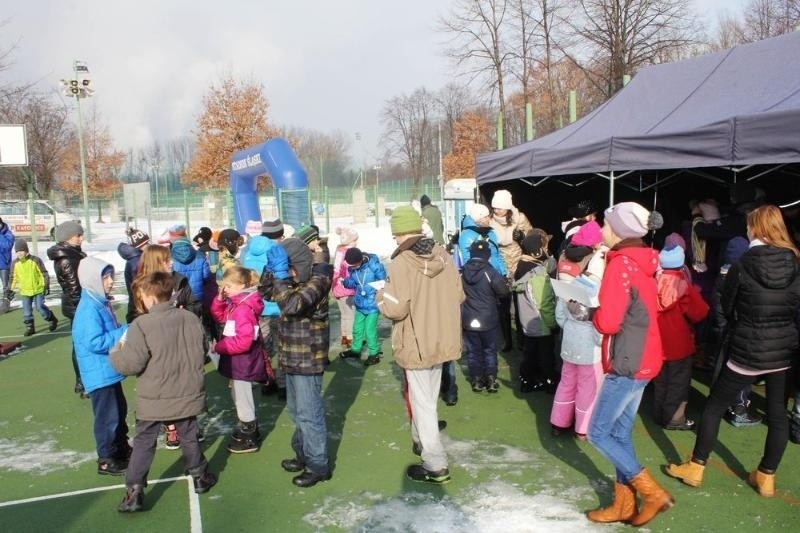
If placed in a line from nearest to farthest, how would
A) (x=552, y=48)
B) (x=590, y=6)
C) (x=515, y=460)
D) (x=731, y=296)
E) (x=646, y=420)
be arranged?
(x=731, y=296) < (x=515, y=460) < (x=646, y=420) < (x=590, y=6) < (x=552, y=48)

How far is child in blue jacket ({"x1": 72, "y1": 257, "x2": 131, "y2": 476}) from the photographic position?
4.16 meters

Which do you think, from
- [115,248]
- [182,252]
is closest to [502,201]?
[182,252]

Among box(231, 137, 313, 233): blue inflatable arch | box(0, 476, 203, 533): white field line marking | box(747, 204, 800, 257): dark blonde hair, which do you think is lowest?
box(0, 476, 203, 533): white field line marking

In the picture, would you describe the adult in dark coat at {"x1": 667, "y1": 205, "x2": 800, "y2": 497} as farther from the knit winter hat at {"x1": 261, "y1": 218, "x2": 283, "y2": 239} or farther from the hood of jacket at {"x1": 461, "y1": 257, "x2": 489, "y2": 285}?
the knit winter hat at {"x1": 261, "y1": 218, "x2": 283, "y2": 239}

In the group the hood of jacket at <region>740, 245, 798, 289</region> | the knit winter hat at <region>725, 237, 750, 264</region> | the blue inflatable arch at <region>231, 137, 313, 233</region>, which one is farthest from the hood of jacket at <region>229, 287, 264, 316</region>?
the blue inflatable arch at <region>231, 137, 313, 233</region>

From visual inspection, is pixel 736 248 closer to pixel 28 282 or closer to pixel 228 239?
pixel 228 239

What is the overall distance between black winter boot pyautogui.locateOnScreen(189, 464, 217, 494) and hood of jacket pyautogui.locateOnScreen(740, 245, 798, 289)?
3586 mm

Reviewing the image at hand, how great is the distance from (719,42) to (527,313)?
3249 cm


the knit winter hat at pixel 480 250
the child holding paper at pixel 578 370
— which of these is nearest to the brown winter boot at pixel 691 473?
the child holding paper at pixel 578 370

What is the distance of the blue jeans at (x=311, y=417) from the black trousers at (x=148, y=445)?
65cm

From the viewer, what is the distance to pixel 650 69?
8.12m

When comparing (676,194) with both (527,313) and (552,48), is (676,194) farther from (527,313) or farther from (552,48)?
(552,48)

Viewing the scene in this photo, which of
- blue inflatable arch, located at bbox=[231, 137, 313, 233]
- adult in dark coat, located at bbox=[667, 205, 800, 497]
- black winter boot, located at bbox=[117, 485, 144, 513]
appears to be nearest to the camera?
adult in dark coat, located at bbox=[667, 205, 800, 497]

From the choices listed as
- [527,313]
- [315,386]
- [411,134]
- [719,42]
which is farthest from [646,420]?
[411,134]
